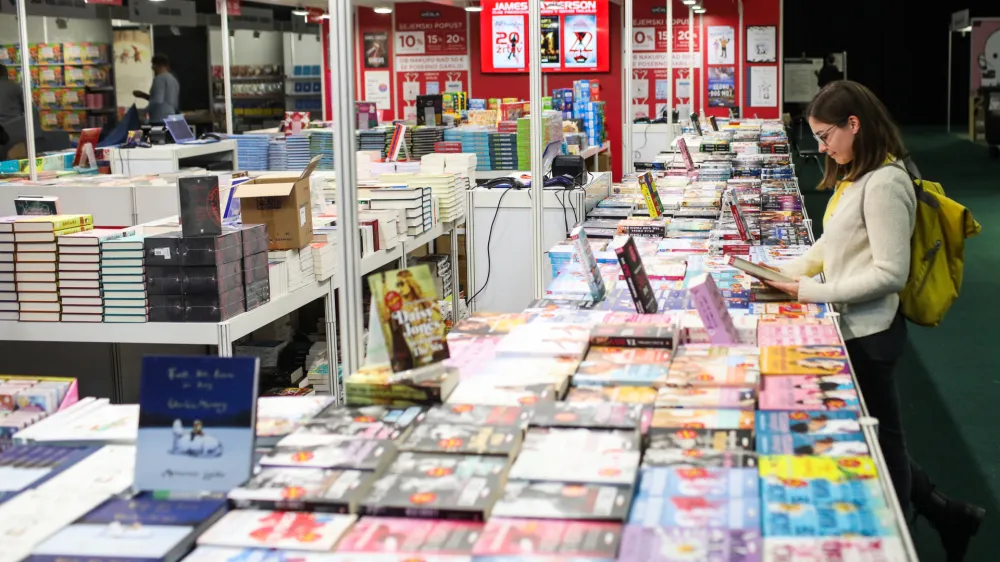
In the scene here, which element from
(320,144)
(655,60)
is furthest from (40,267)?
(655,60)

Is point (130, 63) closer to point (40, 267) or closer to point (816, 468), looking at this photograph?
point (40, 267)

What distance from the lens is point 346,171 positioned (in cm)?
287

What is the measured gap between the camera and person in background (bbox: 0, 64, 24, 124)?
11.6 meters

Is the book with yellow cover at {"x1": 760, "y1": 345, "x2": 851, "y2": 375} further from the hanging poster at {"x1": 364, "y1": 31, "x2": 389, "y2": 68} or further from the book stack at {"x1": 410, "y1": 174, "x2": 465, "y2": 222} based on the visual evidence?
the hanging poster at {"x1": 364, "y1": 31, "x2": 389, "y2": 68}

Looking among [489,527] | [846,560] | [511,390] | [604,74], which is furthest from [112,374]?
[604,74]

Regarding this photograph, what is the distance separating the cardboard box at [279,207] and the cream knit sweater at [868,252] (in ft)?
7.23

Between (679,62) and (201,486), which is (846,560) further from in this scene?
(679,62)

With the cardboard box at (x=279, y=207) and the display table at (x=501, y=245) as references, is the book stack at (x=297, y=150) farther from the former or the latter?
the cardboard box at (x=279, y=207)

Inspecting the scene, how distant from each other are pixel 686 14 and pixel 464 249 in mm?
9973

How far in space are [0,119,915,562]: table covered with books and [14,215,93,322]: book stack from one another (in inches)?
67.4

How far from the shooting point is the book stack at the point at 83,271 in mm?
4348

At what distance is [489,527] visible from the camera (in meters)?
1.95

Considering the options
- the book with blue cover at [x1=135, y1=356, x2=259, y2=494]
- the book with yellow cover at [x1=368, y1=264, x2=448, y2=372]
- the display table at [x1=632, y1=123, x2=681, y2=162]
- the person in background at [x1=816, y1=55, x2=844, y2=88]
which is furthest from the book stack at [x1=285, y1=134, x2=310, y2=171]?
the person in background at [x1=816, y1=55, x2=844, y2=88]

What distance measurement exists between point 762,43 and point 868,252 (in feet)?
45.7
